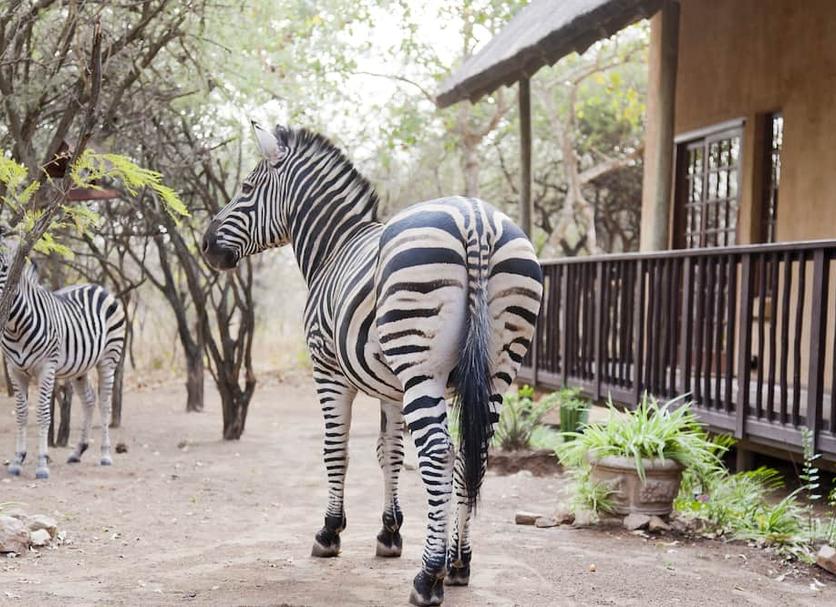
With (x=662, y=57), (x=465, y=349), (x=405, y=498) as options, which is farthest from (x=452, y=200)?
(x=662, y=57)

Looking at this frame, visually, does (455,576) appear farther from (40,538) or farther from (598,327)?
(598,327)

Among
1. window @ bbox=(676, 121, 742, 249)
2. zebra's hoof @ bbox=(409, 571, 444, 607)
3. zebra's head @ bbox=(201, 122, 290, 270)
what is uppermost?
window @ bbox=(676, 121, 742, 249)

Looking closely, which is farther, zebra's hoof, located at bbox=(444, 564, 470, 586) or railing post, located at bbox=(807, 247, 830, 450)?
railing post, located at bbox=(807, 247, 830, 450)

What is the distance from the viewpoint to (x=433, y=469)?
4.41 meters

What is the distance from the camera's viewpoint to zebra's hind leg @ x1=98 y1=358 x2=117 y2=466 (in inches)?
398

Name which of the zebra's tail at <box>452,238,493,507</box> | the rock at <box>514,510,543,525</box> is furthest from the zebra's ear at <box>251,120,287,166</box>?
the rock at <box>514,510,543,525</box>

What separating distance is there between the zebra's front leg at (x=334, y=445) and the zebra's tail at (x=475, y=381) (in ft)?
3.65

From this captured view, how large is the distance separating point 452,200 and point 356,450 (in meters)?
7.60

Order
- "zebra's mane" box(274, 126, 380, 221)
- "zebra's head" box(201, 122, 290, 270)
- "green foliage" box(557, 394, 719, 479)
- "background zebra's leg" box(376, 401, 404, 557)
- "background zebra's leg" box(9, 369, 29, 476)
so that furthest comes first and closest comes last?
"background zebra's leg" box(9, 369, 29, 476) → "green foliage" box(557, 394, 719, 479) → "zebra's head" box(201, 122, 290, 270) → "zebra's mane" box(274, 126, 380, 221) → "background zebra's leg" box(376, 401, 404, 557)

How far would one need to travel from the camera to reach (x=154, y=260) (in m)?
22.6

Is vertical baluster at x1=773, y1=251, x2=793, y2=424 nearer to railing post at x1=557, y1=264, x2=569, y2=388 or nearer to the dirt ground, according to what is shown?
the dirt ground

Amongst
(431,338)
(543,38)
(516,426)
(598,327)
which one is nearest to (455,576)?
(431,338)

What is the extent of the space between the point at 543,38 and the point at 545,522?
15.2ft

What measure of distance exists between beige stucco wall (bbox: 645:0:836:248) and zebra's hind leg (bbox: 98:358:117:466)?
6.43 meters
